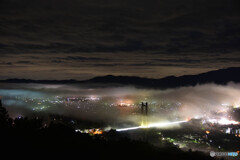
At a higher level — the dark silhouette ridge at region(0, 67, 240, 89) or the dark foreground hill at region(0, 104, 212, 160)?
the dark silhouette ridge at region(0, 67, 240, 89)

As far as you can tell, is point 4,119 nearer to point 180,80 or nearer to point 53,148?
point 53,148

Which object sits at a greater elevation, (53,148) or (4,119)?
(4,119)

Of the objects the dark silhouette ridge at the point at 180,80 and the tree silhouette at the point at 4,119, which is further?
the dark silhouette ridge at the point at 180,80

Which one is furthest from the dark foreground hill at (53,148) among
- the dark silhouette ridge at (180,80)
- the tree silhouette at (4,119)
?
the dark silhouette ridge at (180,80)

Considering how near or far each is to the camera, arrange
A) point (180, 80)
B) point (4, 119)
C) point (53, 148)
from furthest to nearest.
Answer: point (180, 80) < point (4, 119) < point (53, 148)

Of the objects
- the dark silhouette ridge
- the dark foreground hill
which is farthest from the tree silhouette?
the dark silhouette ridge

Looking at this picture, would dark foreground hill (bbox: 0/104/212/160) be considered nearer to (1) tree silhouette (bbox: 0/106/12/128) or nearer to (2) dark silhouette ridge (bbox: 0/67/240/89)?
(1) tree silhouette (bbox: 0/106/12/128)

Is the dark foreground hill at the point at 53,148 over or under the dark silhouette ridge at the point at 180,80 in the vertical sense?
under

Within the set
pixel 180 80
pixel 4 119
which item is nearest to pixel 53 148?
pixel 4 119

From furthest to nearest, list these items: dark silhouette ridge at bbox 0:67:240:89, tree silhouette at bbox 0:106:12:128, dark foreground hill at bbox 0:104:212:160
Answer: dark silhouette ridge at bbox 0:67:240:89 → tree silhouette at bbox 0:106:12:128 → dark foreground hill at bbox 0:104:212:160

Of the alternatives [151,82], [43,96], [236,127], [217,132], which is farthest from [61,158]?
[151,82]

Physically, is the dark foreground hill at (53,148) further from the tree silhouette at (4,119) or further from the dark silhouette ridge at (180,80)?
the dark silhouette ridge at (180,80)
